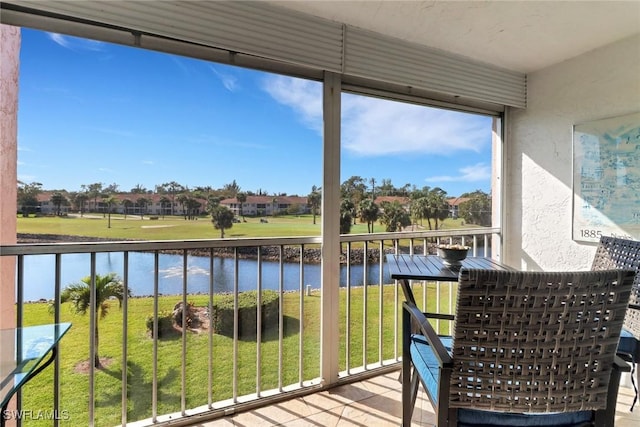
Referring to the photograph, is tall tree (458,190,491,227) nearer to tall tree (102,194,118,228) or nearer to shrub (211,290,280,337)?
shrub (211,290,280,337)

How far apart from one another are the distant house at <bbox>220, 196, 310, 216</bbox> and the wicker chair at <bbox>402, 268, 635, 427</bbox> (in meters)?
1.36

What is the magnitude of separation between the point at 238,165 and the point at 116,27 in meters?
0.98

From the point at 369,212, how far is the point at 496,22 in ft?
5.14

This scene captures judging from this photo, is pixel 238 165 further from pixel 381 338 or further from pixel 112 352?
pixel 381 338

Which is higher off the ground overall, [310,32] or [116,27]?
[310,32]

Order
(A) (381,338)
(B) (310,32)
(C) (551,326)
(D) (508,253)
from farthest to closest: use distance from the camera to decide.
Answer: (D) (508,253), (A) (381,338), (B) (310,32), (C) (551,326)

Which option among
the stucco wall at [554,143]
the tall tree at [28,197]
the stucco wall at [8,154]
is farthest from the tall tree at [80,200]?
the stucco wall at [554,143]

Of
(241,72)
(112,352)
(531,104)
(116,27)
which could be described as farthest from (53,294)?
(531,104)

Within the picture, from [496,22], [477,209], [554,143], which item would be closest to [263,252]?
[477,209]

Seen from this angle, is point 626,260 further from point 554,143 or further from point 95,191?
point 95,191

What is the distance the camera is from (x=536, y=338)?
100cm

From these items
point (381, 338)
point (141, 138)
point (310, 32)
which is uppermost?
point (310, 32)

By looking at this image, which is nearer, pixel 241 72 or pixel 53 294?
pixel 53 294

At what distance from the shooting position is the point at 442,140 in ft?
8.86
